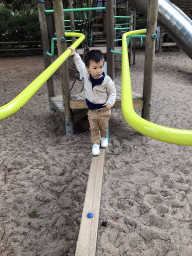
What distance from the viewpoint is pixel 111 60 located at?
3.04 meters

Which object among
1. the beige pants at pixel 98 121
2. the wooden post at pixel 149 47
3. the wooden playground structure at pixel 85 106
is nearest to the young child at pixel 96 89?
the beige pants at pixel 98 121

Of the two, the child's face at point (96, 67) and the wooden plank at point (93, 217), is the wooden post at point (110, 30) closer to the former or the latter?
the child's face at point (96, 67)

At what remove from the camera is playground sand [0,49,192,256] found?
4.99ft

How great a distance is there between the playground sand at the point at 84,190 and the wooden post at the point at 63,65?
0.87ft

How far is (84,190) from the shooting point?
6.64ft

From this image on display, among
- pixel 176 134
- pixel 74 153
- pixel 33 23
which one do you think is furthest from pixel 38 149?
pixel 33 23

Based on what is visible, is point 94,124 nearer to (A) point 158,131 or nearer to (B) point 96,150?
(B) point 96,150

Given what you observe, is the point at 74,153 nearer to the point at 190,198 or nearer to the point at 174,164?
the point at 174,164

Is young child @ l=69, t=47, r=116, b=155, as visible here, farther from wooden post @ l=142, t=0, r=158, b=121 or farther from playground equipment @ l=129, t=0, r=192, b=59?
playground equipment @ l=129, t=0, r=192, b=59

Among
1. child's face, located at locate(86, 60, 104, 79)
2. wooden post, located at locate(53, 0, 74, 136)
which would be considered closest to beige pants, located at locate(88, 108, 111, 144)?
child's face, located at locate(86, 60, 104, 79)

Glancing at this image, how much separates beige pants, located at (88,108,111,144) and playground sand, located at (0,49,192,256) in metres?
0.30

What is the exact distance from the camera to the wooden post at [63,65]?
2.38 metres

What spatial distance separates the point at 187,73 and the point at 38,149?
18.0 ft

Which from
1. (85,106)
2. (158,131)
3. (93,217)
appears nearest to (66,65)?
(85,106)
